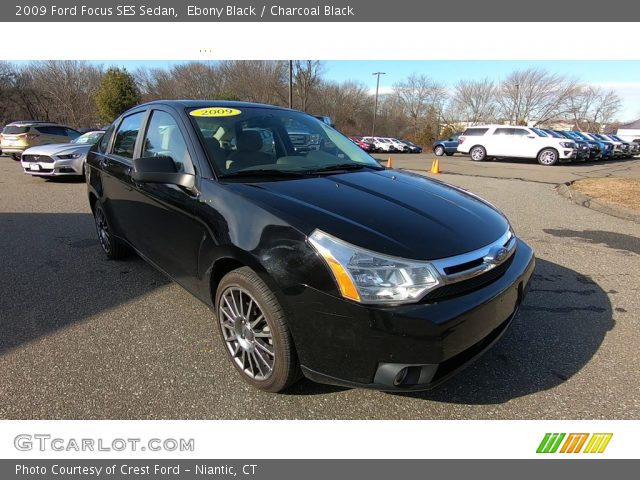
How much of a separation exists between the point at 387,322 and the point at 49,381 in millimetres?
2150

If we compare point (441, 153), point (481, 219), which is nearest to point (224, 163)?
point (481, 219)

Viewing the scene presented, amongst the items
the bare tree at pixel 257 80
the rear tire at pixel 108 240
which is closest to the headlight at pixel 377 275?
the rear tire at pixel 108 240

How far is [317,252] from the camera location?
186cm

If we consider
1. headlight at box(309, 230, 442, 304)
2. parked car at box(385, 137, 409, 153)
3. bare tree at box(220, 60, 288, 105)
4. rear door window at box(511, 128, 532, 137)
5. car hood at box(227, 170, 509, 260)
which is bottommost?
parked car at box(385, 137, 409, 153)

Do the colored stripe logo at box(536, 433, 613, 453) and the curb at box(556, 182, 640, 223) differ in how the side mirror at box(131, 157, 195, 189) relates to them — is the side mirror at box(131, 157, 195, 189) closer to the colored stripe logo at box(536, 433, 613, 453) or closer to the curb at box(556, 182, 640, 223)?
the colored stripe logo at box(536, 433, 613, 453)

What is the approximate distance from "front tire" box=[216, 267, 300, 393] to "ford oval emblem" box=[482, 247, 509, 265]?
45.2 inches

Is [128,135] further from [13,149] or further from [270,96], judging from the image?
[270,96]

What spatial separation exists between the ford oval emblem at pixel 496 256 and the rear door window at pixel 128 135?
3091mm

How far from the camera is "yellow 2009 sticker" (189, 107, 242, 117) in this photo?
289 cm

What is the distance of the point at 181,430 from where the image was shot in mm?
2064

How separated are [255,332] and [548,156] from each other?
21.2 meters

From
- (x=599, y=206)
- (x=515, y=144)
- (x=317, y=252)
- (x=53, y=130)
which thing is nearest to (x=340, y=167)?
(x=317, y=252)

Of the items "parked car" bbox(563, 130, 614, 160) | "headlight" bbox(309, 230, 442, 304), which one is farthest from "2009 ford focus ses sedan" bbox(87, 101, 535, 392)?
"parked car" bbox(563, 130, 614, 160)

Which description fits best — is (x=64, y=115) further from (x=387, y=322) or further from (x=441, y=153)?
(x=387, y=322)
